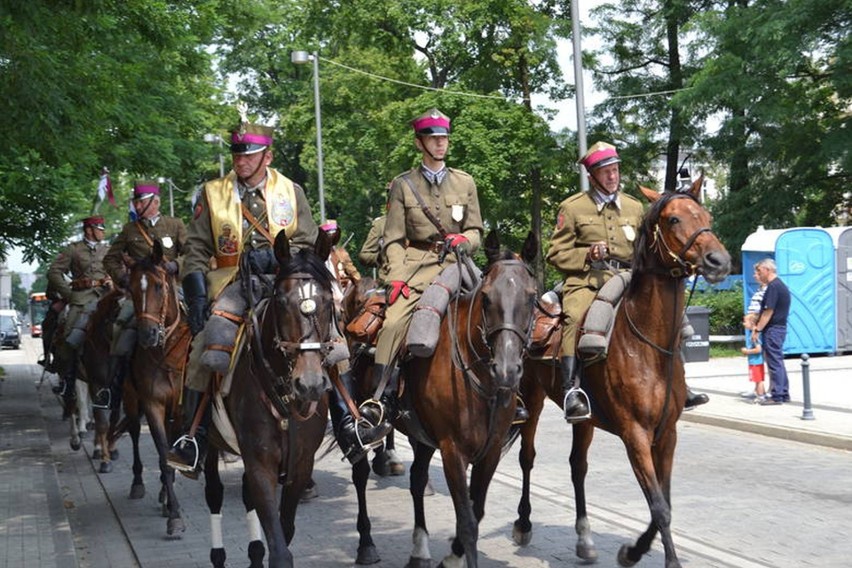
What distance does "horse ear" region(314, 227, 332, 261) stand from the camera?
21.9ft

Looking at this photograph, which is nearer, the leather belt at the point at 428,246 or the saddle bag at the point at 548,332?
the leather belt at the point at 428,246

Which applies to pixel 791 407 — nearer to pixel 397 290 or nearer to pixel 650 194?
pixel 650 194

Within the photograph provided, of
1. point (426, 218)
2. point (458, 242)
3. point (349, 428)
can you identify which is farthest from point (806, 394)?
point (349, 428)

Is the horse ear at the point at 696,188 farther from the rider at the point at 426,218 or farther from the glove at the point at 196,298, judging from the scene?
the glove at the point at 196,298

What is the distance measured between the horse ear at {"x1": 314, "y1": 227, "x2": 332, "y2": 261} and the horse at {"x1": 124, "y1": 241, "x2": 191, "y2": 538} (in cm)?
421

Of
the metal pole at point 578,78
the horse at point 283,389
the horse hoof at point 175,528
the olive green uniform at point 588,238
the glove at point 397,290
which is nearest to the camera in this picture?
the horse at point 283,389

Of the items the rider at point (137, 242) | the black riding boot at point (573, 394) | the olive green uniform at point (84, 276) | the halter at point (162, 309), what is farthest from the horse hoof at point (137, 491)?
the black riding boot at point (573, 394)

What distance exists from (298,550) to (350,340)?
1735 mm

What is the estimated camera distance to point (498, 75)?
4538 centimetres

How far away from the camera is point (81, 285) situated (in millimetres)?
16750

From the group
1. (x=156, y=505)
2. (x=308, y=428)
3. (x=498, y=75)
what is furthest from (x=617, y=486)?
(x=498, y=75)

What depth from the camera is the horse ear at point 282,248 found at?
6.51m

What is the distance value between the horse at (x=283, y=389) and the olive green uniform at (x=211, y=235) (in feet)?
1.43

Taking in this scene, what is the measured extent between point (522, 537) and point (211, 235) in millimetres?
3523
